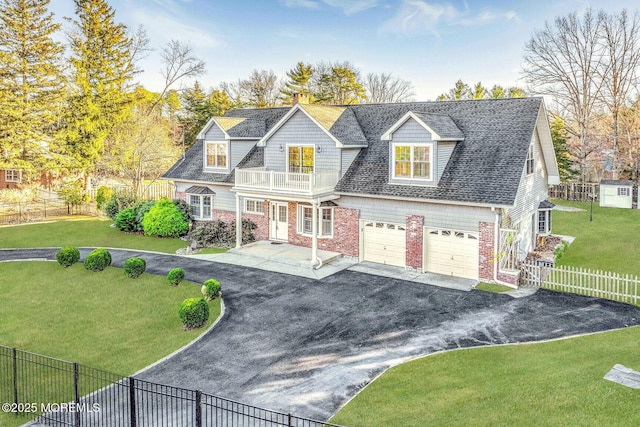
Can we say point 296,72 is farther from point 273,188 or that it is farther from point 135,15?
point 273,188

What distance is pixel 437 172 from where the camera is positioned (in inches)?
773

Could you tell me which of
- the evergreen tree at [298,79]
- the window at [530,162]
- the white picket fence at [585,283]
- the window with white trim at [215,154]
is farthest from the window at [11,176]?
the white picket fence at [585,283]

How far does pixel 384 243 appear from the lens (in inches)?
837

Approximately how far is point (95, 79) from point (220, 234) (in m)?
24.0

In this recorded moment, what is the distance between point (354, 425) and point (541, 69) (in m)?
43.8

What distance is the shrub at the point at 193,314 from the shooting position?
14086 millimetres

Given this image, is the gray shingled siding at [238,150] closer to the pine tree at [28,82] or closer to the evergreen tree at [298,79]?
the pine tree at [28,82]

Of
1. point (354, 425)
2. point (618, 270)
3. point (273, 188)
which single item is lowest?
point (354, 425)

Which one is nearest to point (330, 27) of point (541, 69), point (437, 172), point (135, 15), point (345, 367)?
point (135, 15)

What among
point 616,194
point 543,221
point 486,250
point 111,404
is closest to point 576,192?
point 616,194

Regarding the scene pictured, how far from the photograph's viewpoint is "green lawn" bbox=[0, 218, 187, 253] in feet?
85.4

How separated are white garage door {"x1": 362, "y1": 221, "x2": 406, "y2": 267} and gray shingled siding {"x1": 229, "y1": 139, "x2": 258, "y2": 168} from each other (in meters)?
9.43

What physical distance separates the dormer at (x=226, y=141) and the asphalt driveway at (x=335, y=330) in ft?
31.8

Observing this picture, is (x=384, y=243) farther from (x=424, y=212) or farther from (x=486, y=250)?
(x=486, y=250)
